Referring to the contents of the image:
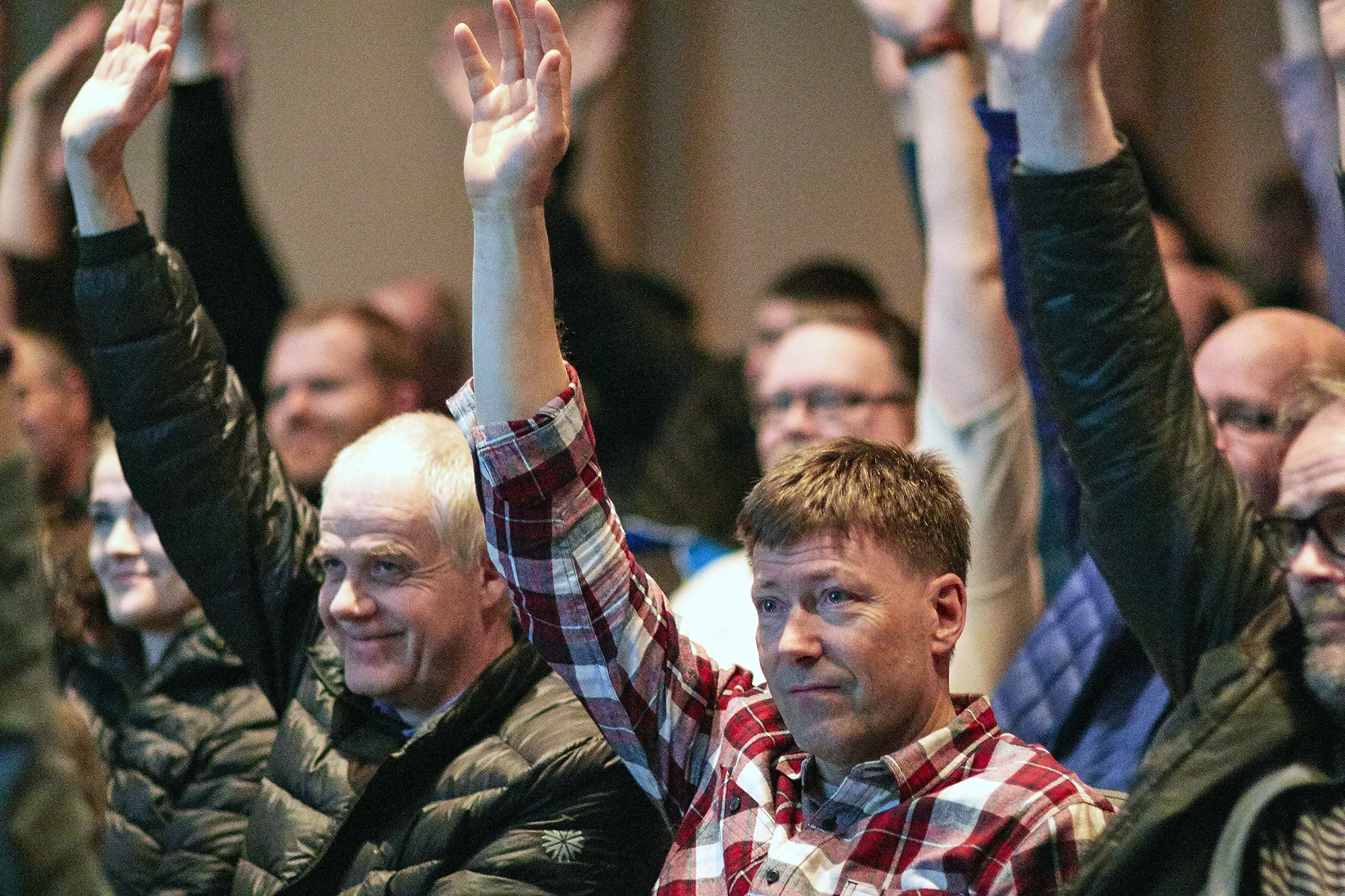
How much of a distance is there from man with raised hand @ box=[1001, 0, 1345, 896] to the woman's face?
4.96 ft

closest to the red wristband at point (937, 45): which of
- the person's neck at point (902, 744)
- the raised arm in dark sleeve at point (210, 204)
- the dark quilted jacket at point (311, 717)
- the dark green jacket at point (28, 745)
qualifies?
the dark quilted jacket at point (311, 717)

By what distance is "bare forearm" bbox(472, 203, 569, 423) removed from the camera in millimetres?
1762

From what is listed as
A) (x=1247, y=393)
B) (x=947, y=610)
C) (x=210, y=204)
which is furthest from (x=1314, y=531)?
(x=210, y=204)

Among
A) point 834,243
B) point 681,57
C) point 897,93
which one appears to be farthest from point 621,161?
point 897,93

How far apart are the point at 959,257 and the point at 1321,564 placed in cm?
102

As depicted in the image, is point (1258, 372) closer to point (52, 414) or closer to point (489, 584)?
point (489, 584)

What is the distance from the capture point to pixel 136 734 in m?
2.63

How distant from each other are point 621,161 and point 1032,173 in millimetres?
4094

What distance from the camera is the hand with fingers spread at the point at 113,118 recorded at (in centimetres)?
221

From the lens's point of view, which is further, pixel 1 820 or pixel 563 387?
pixel 563 387

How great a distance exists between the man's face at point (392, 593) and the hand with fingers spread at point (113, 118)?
449mm

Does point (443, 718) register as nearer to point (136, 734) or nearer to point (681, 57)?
point (136, 734)

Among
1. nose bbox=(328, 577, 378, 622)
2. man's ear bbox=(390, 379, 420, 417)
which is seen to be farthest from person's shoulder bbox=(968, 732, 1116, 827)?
man's ear bbox=(390, 379, 420, 417)

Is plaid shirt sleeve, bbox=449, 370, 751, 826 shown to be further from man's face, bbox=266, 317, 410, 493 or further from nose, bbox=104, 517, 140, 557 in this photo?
man's face, bbox=266, 317, 410, 493
